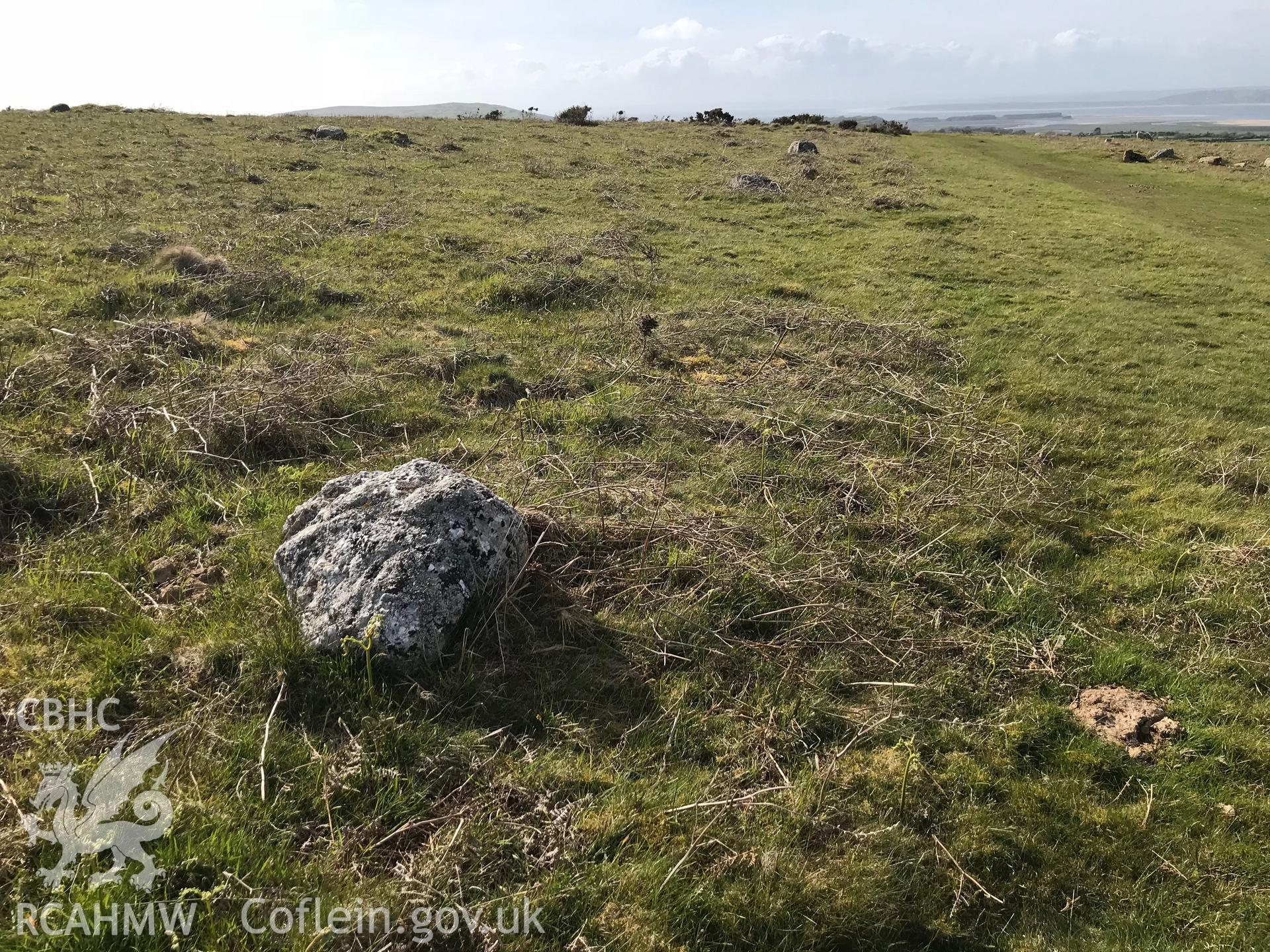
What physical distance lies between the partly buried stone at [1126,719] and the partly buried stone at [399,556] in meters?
4.19

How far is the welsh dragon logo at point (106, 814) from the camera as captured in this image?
3.02m

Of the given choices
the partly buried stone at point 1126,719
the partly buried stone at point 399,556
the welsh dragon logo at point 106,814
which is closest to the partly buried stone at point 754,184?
the partly buried stone at point 399,556

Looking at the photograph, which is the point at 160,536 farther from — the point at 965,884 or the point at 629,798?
the point at 965,884

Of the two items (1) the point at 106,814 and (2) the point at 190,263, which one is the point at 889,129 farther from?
(1) the point at 106,814

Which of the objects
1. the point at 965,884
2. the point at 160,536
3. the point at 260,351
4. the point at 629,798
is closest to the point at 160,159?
the point at 260,351

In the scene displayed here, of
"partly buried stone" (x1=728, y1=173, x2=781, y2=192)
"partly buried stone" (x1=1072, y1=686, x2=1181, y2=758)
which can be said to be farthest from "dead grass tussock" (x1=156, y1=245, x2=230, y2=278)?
"partly buried stone" (x1=728, y1=173, x2=781, y2=192)

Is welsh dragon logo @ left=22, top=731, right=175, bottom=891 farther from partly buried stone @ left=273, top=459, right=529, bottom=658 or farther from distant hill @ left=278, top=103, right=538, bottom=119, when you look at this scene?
distant hill @ left=278, top=103, right=538, bottom=119

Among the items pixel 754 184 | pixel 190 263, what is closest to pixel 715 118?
pixel 754 184

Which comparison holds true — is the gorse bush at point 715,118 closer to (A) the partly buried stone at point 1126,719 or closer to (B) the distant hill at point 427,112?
(B) the distant hill at point 427,112

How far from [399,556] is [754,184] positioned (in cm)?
2286

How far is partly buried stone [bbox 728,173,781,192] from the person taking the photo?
23531mm

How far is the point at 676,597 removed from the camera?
5.24 m

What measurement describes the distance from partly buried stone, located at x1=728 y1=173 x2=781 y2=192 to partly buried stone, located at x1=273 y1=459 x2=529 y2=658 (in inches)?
848

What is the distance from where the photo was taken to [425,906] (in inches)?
123
